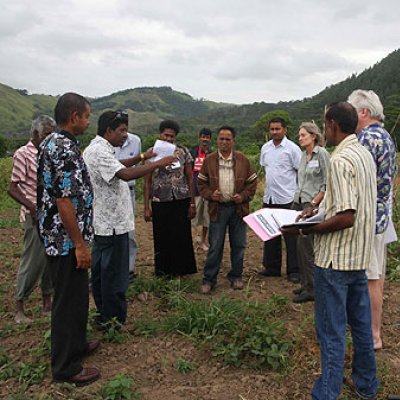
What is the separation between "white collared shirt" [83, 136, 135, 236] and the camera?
2971mm

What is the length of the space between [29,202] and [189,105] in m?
149

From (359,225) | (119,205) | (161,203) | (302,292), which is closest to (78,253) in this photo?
(119,205)

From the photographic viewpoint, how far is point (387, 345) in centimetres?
313

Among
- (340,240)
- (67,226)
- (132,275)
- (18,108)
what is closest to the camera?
(340,240)

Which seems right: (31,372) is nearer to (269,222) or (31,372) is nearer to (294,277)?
(269,222)

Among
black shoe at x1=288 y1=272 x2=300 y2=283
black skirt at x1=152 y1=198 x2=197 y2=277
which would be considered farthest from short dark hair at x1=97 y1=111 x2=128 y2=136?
black shoe at x1=288 y1=272 x2=300 y2=283

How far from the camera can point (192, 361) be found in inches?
115

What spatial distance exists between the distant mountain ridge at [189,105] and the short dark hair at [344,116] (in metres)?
2.95

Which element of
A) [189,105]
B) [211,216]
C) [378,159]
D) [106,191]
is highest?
[189,105]

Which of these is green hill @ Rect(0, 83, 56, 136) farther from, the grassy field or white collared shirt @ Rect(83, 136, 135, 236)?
white collared shirt @ Rect(83, 136, 135, 236)

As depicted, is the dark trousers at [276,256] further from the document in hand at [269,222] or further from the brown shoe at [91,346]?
the brown shoe at [91,346]

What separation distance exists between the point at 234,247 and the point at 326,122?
2.25 metres

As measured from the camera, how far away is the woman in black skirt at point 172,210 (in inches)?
167

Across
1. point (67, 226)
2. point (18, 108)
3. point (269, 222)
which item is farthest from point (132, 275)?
point (18, 108)
